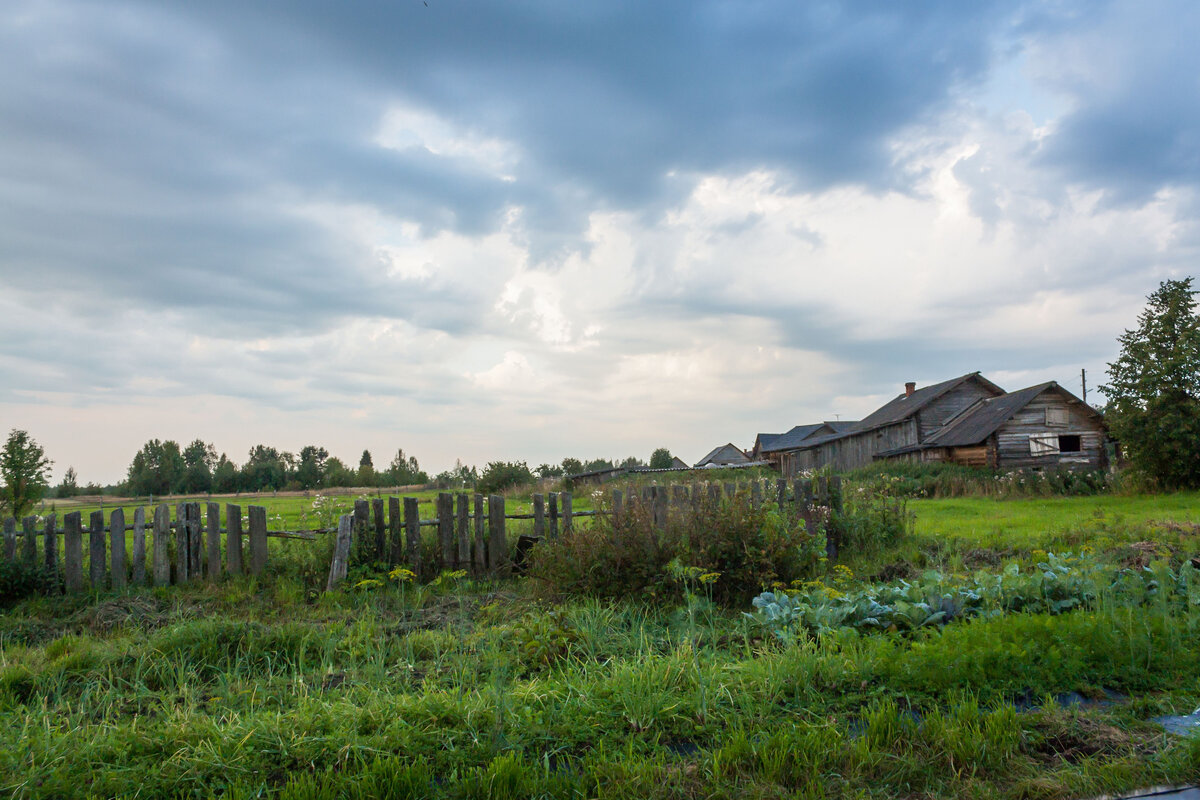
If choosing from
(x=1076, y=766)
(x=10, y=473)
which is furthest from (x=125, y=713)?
(x=10, y=473)

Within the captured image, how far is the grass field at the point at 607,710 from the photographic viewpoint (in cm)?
289

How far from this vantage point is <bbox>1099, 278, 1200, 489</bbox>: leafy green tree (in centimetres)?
2092

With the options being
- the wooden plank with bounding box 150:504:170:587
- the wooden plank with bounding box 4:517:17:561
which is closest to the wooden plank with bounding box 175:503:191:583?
the wooden plank with bounding box 150:504:170:587

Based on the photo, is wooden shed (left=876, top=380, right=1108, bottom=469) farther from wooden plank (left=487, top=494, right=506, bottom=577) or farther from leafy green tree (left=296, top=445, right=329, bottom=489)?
leafy green tree (left=296, top=445, right=329, bottom=489)

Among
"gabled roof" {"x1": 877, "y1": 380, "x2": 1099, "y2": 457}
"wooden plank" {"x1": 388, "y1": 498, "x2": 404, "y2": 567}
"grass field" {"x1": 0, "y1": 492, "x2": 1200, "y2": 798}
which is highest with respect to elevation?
"gabled roof" {"x1": 877, "y1": 380, "x2": 1099, "y2": 457}

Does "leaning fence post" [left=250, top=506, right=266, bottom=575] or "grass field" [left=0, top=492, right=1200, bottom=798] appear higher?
"leaning fence post" [left=250, top=506, right=266, bottom=575]

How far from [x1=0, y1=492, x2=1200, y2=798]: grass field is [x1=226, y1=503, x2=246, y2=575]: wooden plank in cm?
313

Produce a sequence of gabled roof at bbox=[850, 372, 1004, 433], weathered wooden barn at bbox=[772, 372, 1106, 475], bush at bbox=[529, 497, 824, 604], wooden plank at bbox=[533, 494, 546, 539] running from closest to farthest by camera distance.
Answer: bush at bbox=[529, 497, 824, 604] → wooden plank at bbox=[533, 494, 546, 539] → weathered wooden barn at bbox=[772, 372, 1106, 475] → gabled roof at bbox=[850, 372, 1004, 433]

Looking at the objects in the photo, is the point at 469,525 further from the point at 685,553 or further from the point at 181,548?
the point at 685,553

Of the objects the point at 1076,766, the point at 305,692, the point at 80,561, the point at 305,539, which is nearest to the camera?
the point at 1076,766

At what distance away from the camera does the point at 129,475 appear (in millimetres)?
69125

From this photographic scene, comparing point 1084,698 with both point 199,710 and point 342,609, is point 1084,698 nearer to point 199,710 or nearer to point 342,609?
point 199,710

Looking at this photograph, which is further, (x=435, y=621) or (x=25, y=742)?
(x=435, y=621)

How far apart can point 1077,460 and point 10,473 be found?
124ft
